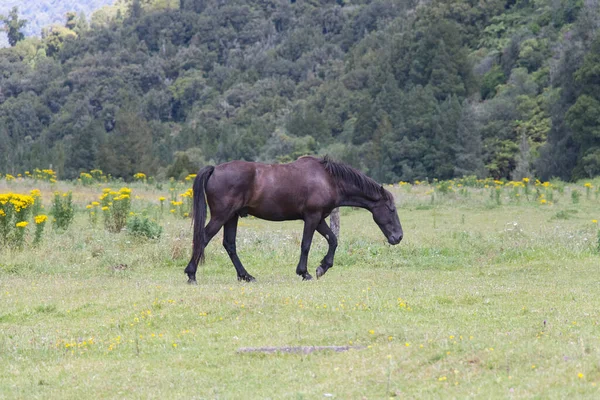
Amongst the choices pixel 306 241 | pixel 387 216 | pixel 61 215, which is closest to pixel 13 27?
pixel 61 215

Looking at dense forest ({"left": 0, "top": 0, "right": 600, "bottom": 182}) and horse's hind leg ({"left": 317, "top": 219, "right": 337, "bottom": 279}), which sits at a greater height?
dense forest ({"left": 0, "top": 0, "right": 600, "bottom": 182})

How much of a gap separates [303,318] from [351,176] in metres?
4.65

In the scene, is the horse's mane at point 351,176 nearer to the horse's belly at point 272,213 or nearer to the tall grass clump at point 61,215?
the horse's belly at point 272,213

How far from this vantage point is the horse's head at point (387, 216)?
1562 cm

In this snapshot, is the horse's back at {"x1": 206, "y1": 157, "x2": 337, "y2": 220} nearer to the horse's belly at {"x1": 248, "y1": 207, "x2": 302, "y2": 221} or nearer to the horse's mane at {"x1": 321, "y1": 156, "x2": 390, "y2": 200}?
the horse's belly at {"x1": 248, "y1": 207, "x2": 302, "y2": 221}

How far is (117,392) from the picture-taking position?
866 centimetres

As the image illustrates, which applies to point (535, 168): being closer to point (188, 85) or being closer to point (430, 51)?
point (430, 51)

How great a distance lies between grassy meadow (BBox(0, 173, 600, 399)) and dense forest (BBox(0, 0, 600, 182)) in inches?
1192

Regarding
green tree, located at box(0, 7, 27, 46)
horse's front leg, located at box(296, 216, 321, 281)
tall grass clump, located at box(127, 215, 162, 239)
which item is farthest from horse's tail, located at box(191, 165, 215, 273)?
green tree, located at box(0, 7, 27, 46)

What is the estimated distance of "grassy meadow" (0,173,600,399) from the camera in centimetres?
852

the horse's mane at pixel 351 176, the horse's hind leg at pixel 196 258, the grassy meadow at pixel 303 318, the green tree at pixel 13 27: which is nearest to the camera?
the grassy meadow at pixel 303 318

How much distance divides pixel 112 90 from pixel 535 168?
77.6 metres

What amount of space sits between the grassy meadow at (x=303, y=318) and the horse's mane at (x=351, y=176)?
1.51 m

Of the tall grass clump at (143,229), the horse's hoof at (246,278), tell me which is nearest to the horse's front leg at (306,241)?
the horse's hoof at (246,278)
